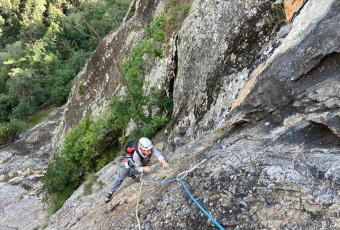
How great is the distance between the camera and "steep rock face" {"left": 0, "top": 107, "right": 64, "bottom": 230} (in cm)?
2073

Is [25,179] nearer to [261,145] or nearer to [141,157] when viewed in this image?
[141,157]

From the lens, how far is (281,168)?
5551 mm

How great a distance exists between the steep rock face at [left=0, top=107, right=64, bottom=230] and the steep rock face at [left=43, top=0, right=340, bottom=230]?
11639 millimetres

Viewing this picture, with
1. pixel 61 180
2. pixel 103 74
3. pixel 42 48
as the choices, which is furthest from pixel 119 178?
pixel 42 48

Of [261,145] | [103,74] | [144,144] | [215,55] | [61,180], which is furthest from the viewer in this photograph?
[103,74]

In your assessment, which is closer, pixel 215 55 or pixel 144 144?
pixel 144 144

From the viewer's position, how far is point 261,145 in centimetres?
639

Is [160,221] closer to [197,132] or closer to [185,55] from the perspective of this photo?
[197,132]

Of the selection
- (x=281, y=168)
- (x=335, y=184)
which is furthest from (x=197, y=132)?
(x=335, y=184)

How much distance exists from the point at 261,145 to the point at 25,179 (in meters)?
27.6

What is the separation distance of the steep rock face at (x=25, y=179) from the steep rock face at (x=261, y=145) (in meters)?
11.6

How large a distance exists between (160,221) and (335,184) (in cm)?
326

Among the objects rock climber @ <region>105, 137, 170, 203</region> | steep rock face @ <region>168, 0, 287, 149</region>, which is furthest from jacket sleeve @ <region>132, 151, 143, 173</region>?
steep rock face @ <region>168, 0, 287, 149</region>

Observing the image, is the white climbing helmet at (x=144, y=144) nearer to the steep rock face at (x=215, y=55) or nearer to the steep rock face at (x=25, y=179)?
the steep rock face at (x=215, y=55)
